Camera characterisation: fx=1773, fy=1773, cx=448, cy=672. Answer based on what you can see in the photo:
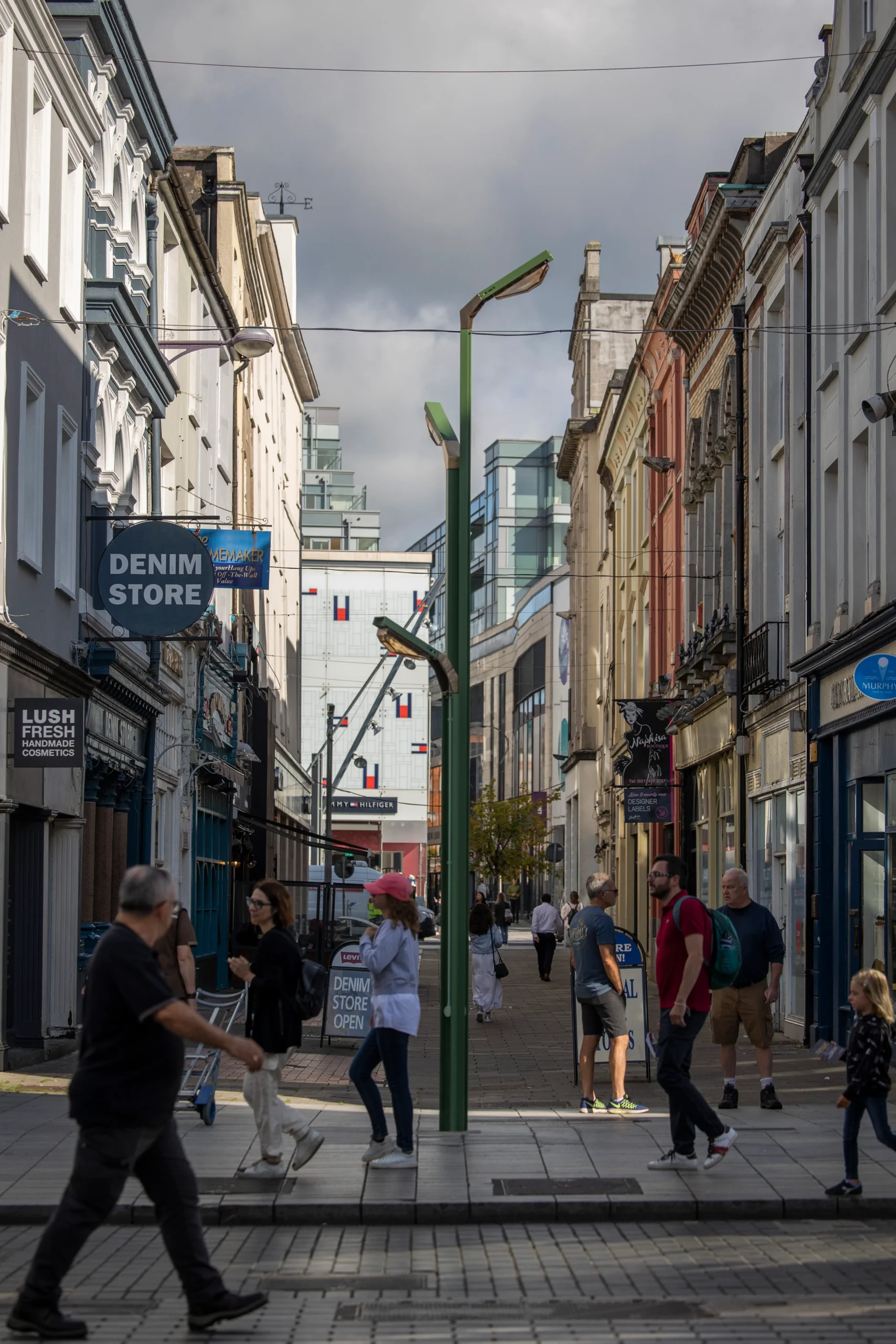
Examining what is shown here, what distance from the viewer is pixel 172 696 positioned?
27266 millimetres

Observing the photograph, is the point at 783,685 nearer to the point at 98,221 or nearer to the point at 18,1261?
the point at 98,221

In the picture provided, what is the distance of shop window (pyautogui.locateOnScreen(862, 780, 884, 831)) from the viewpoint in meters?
18.6

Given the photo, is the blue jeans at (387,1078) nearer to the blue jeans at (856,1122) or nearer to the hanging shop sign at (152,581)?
the blue jeans at (856,1122)

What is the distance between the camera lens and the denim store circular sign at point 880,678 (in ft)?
50.7

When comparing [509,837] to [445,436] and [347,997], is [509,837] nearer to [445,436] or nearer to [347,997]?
[347,997]

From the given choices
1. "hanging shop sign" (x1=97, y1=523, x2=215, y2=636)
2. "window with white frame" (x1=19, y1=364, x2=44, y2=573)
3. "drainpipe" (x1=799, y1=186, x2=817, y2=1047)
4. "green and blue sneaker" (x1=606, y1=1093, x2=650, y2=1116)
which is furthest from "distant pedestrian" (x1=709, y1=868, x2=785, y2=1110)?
"hanging shop sign" (x1=97, y1=523, x2=215, y2=636)

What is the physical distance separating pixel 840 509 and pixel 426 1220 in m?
12.1

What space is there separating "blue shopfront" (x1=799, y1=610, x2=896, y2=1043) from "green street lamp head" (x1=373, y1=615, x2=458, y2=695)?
18.4 ft

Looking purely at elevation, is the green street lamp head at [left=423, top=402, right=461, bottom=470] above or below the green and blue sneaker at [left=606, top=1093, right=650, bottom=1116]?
above

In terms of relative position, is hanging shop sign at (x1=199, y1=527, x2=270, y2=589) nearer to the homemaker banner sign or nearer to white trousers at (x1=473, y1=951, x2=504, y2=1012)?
white trousers at (x1=473, y1=951, x2=504, y2=1012)

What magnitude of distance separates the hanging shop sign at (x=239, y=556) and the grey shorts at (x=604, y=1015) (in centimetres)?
1388

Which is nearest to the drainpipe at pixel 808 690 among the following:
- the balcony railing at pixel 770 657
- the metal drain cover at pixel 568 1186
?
the balcony railing at pixel 770 657

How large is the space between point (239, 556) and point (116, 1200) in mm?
20593

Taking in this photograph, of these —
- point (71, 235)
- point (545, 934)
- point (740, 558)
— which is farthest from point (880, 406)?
point (545, 934)
